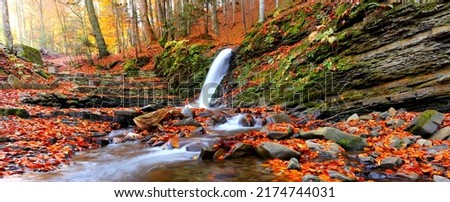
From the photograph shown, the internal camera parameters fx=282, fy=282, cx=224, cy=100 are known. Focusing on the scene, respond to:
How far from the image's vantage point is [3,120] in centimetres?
699

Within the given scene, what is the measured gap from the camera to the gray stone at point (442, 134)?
16.8 feet

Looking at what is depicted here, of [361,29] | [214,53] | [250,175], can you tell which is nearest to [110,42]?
[214,53]

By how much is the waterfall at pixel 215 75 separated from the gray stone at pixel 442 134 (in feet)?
30.2

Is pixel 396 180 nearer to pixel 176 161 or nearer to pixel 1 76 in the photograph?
pixel 176 161

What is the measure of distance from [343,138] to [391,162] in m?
1.47

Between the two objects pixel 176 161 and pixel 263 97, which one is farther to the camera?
pixel 263 97

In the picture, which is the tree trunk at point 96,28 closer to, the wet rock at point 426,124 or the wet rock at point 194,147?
the wet rock at point 194,147

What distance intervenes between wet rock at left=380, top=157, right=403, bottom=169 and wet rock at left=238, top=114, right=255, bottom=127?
174 inches

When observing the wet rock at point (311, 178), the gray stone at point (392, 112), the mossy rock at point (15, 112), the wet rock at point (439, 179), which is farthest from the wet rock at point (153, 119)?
the wet rock at point (439, 179)

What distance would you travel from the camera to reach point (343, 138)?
18.5 feet

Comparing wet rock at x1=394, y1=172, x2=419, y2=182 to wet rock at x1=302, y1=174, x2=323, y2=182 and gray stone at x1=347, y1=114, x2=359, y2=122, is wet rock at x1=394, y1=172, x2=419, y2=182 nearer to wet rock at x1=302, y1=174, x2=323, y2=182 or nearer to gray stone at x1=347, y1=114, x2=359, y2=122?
wet rock at x1=302, y1=174, x2=323, y2=182

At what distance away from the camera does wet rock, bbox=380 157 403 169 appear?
4.16 meters

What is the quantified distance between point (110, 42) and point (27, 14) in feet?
83.6

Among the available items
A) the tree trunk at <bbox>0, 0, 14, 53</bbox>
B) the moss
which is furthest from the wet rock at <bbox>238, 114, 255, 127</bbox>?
the moss
